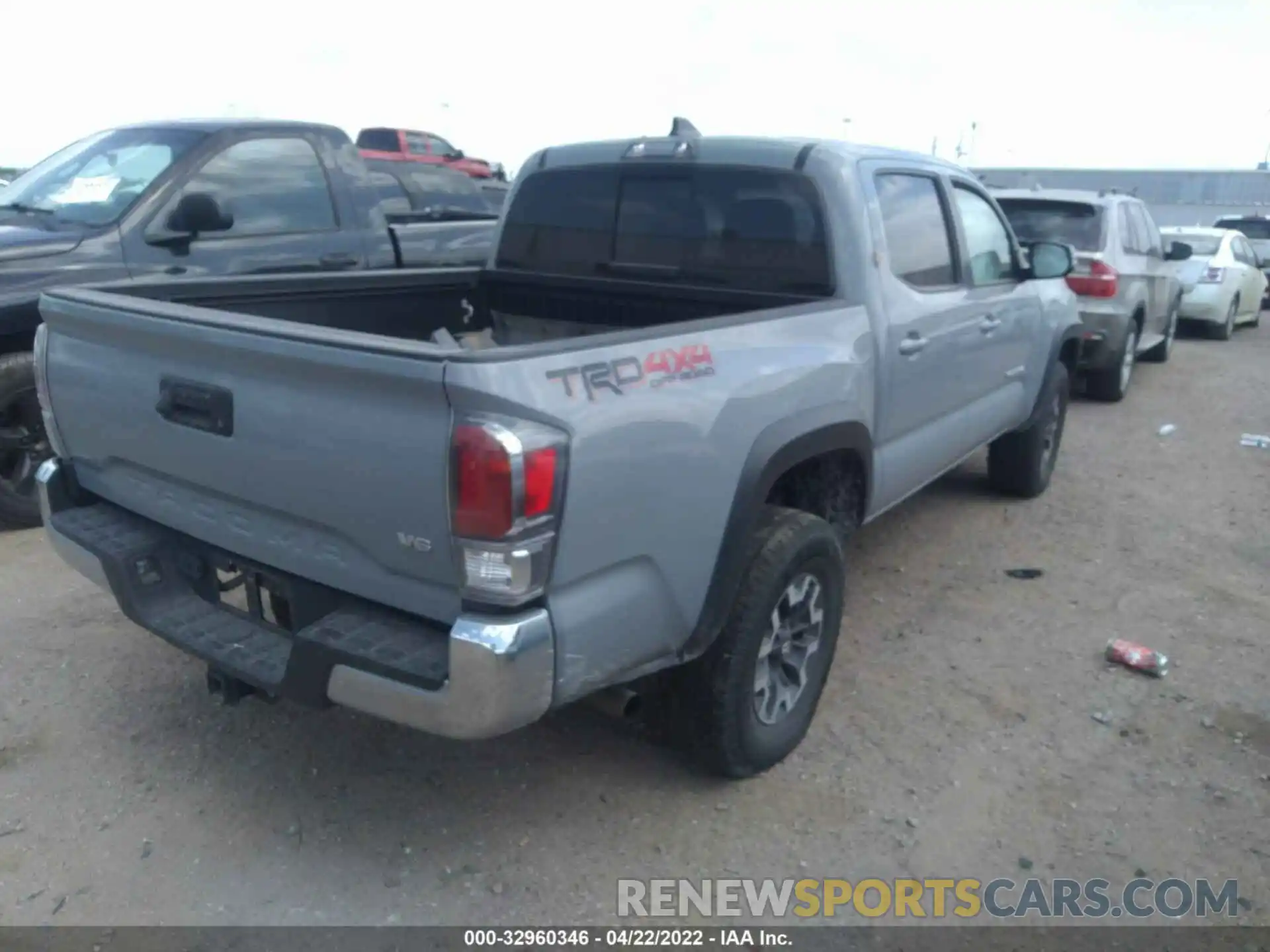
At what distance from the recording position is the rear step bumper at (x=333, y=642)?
2.29m

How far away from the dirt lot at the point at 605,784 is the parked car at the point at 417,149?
1894 centimetres

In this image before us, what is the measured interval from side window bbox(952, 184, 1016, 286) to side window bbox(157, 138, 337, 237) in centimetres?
355

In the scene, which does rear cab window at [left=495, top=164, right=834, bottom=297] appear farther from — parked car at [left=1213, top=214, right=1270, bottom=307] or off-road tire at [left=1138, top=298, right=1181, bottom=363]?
parked car at [left=1213, top=214, right=1270, bottom=307]

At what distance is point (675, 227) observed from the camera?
4.04 meters

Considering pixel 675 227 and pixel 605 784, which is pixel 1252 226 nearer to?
pixel 675 227

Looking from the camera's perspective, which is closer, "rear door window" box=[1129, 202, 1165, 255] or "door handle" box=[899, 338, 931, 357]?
"door handle" box=[899, 338, 931, 357]

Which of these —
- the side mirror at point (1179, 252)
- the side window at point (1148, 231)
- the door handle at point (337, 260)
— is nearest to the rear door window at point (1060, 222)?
the side window at point (1148, 231)

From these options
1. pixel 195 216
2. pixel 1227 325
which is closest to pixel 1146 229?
pixel 1227 325

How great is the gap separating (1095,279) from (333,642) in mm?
7864

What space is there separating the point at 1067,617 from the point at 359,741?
3139mm

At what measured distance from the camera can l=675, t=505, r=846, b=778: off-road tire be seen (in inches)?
118

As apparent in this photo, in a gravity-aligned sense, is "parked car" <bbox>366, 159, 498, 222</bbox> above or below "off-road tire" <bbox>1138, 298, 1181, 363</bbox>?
above

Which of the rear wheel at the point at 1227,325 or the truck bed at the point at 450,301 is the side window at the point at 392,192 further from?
the rear wheel at the point at 1227,325

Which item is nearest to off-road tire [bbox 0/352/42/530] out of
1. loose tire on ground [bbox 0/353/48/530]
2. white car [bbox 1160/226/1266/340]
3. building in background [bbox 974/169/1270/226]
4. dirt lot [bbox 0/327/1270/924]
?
loose tire on ground [bbox 0/353/48/530]
